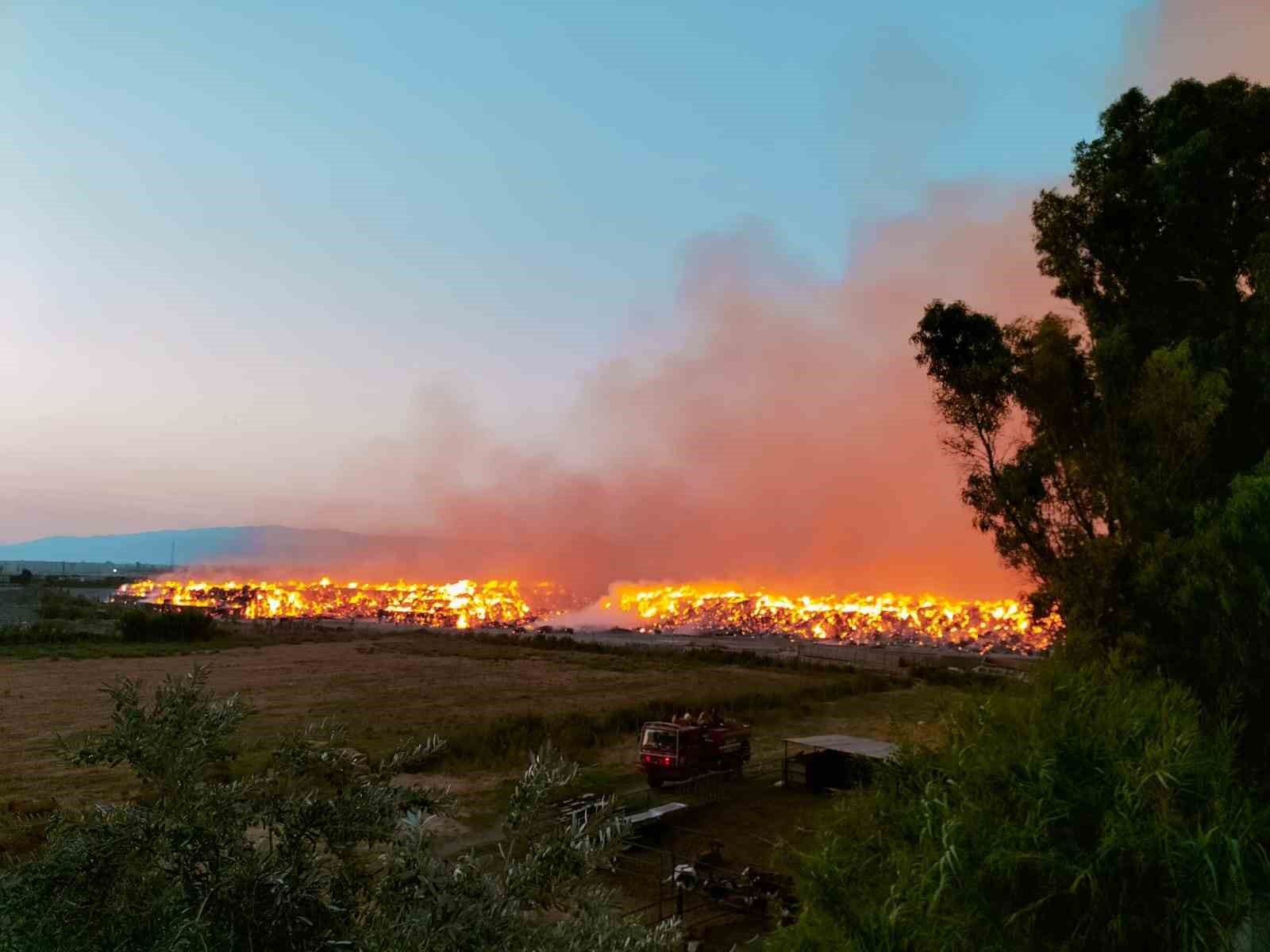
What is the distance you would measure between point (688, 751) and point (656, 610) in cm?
11281

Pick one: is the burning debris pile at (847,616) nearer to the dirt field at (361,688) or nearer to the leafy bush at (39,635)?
the dirt field at (361,688)

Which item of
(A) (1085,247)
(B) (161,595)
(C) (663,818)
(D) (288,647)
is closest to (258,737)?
(C) (663,818)

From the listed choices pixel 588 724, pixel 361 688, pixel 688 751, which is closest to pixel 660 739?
A: pixel 688 751

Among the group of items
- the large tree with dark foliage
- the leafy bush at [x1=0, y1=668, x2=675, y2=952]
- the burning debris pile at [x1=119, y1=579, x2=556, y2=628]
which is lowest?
the burning debris pile at [x1=119, y1=579, x2=556, y2=628]

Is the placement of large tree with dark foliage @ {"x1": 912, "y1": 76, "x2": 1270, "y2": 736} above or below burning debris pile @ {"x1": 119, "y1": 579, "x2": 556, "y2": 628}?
above

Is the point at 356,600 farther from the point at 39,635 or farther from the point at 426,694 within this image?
the point at 426,694

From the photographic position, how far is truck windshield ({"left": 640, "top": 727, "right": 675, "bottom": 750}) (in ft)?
85.6

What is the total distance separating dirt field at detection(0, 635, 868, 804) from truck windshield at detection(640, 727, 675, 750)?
9.20m

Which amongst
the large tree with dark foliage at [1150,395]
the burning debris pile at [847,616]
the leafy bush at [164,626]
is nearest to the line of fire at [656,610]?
the burning debris pile at [847,616]

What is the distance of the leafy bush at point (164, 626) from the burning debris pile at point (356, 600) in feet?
186

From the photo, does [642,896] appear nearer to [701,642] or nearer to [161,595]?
[701,642]

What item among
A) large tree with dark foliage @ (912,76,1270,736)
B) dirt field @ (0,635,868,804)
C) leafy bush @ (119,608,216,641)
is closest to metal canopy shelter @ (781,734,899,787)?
large tree with dark foliage @ (912,76,1270,736)

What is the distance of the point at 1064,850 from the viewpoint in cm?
770

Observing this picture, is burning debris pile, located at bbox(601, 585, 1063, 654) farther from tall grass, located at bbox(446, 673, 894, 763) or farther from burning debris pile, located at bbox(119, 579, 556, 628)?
tall grass, located at bbox(446, 673, 894, 763)
